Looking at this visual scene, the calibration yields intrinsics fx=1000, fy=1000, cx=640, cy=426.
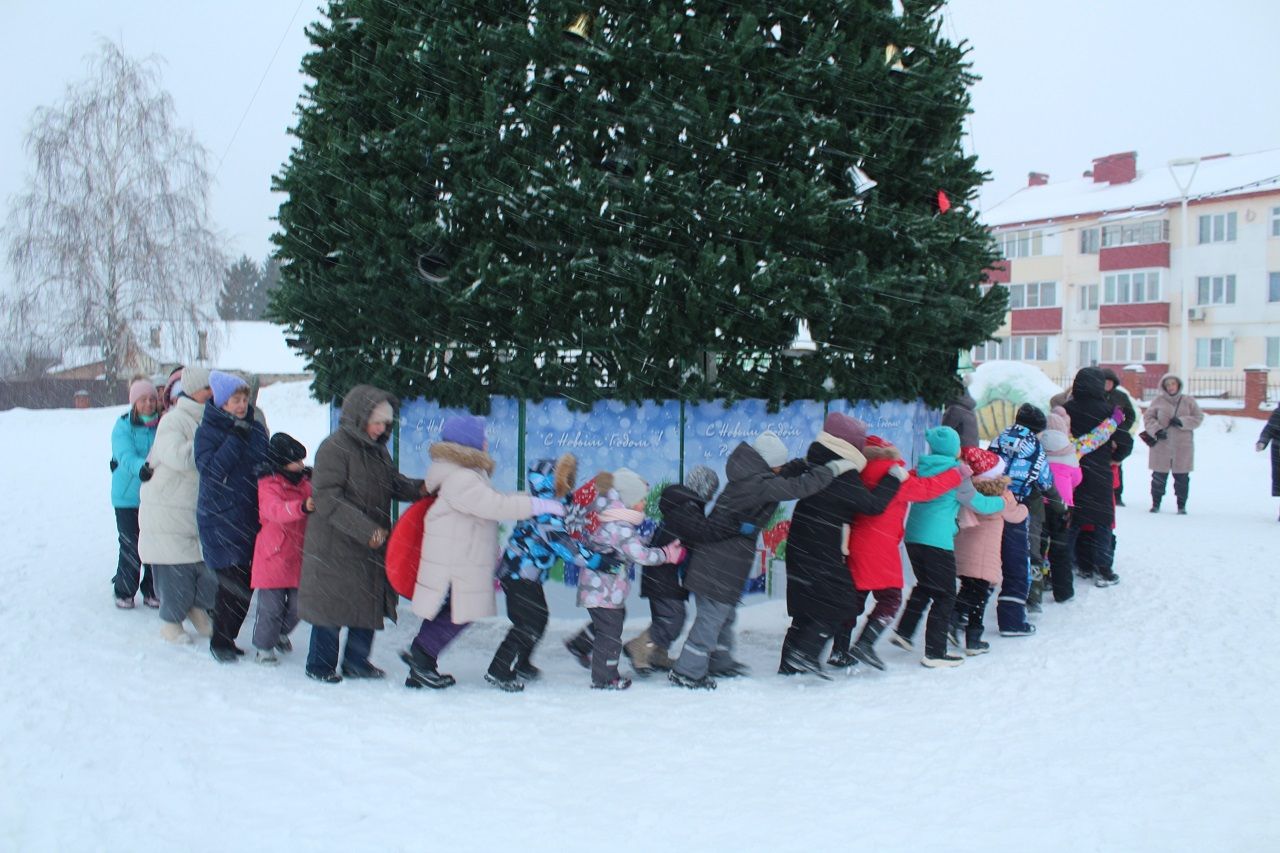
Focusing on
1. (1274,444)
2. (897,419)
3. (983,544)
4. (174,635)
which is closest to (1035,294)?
(1274,444)

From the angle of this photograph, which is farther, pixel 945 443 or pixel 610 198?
pixel 610 198

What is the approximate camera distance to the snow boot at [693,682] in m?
6.09

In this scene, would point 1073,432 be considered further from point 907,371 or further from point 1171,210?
point 1171,210

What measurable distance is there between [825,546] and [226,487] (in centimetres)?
381

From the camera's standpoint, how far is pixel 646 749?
16.3 ft

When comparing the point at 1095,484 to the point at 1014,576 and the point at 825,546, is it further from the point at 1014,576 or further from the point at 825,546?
the point at 825,546

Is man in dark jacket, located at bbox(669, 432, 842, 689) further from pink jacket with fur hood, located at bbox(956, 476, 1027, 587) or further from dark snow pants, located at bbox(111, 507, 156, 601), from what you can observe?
dark snow pants, located at bbox(111, 507, 156, 601)

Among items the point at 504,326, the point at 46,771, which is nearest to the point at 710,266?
the point at 504,326

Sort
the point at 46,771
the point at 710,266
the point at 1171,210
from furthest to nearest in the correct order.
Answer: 1. the point at 1171,210
2. the point at 710,266
3. the point at 46,771

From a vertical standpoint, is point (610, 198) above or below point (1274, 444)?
above

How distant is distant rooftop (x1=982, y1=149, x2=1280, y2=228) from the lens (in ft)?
123

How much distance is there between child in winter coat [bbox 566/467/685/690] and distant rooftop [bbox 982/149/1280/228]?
34.1 m

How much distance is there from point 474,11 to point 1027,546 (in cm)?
556

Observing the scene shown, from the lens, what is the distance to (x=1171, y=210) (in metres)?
38.8
